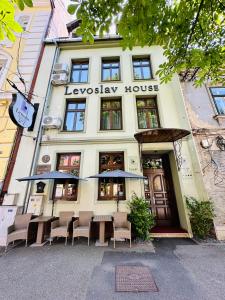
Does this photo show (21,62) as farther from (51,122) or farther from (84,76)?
(51,122)

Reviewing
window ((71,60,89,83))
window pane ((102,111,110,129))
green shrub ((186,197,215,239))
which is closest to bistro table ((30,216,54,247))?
window pane ((102,111,110,129))

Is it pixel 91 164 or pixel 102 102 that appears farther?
pixel 102 102

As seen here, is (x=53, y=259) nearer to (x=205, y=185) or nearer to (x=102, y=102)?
(x=205, y=185)

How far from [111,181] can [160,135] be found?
2.92 meters

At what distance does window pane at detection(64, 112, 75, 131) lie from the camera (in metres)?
7.79

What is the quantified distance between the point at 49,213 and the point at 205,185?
644 centimetres

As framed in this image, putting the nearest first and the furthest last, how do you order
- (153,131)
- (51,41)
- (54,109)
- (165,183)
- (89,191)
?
1. (153,131)
2. (89,191)
3. (165,183)
4. (54,109)
5. (51,41)

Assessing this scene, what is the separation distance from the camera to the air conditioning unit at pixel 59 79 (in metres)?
8.23

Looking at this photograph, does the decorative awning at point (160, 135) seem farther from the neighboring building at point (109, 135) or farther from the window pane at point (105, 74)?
the window pane at point (105, 74)

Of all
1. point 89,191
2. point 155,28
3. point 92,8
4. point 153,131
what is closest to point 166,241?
point 89,191

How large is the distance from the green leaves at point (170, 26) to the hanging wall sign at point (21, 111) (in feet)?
15.3

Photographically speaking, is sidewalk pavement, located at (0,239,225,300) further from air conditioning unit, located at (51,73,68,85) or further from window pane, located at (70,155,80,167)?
air conditioning unit, located at (51,73,68,85)

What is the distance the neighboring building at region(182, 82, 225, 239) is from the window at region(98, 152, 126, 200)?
3.39m

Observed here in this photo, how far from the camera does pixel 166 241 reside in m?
5.47
